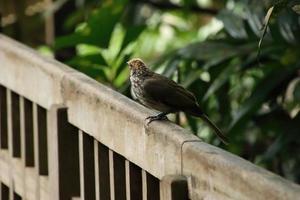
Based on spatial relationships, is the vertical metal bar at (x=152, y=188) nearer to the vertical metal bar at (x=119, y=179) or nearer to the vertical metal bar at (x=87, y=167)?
the vertical metal bar at (x=119, y=179)

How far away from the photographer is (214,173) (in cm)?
218

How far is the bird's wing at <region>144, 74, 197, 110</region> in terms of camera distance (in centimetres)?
325

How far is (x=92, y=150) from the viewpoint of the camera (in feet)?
10.4

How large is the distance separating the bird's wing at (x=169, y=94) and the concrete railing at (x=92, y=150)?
0.21m

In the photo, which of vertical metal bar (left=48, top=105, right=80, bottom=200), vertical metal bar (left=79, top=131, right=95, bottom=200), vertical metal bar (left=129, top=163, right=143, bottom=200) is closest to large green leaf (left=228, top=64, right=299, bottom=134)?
vertical metal bar (left=48, top=105, right=80, bottom=200)

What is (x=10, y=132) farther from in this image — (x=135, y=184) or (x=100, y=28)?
(x=135, y=184)

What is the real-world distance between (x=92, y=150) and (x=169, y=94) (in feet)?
1.00

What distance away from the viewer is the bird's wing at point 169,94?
325 cm

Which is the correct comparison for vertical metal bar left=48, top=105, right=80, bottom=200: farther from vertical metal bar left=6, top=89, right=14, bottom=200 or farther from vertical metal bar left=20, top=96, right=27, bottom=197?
vertical metal bar left=6, top=89, right=14, bottom=200

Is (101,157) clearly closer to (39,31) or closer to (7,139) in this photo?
(7,139)

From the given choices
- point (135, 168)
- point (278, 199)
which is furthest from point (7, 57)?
point (278, 199)

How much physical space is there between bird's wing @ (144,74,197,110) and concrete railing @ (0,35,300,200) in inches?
8.1

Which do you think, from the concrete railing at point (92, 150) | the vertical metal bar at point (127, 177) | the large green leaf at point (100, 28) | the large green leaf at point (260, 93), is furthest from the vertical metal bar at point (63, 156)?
the large green leaf at point (100, 28)

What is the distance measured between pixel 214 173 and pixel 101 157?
89cm
